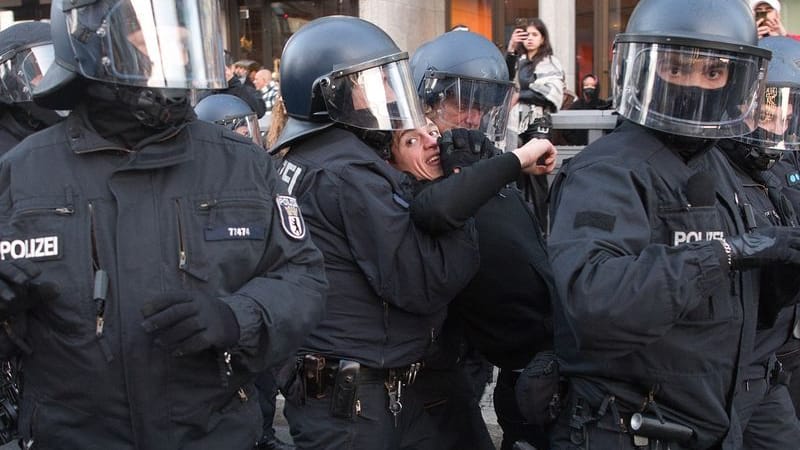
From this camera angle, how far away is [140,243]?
220 centimetres

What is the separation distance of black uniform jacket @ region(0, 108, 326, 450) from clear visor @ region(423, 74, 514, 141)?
161 centimetres

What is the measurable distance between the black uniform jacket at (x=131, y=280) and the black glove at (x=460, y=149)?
116 cm

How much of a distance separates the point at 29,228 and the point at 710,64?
5.85 feet

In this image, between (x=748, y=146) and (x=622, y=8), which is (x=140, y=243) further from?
(x=622, y=8)

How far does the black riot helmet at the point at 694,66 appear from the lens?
2.62 meters

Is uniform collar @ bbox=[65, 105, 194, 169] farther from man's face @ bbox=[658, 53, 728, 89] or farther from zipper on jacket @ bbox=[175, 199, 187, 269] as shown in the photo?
man's face @ bbox=[658, 53, 728, 89]

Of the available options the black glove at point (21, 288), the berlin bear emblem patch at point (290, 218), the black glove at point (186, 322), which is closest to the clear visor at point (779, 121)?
the berlin bear emblem patch at point (290, 218)

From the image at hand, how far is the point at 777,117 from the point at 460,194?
1525 millimetres

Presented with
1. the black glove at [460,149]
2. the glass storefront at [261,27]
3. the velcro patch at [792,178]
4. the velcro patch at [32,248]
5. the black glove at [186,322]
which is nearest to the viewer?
the black glove at [186,322]

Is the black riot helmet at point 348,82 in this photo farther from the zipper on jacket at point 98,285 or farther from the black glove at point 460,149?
the zipper on jacket at point 98,285

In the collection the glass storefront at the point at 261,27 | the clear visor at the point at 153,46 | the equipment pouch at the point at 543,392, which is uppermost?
the clear visor at the point at 153,46

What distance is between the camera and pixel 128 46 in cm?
226

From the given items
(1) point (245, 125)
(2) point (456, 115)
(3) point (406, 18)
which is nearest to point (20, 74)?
(2) point (456, 115)

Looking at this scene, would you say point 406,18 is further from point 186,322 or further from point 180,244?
point 186,322
